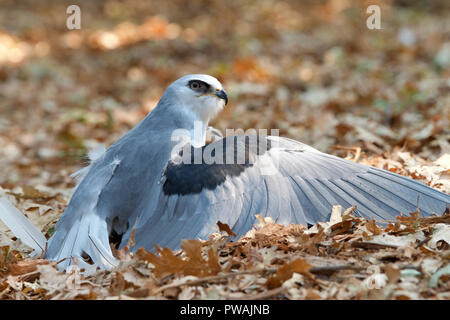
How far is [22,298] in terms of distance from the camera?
339cm

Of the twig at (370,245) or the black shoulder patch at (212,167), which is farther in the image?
the black shoulder patch at (212,167)

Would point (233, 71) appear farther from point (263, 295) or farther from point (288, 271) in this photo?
point (263, 295)

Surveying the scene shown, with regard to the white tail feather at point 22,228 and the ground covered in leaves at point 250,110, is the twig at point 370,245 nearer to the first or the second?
the ground covered in leaves at point 250,110

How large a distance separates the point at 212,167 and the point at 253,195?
13.9 inches

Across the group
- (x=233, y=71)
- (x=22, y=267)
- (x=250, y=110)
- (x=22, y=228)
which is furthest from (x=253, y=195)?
(x=233, y=71)

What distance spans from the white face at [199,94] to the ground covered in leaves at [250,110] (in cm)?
109

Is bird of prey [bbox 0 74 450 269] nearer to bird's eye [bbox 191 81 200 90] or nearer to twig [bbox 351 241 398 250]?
twig [bbox 351 241 398 250]

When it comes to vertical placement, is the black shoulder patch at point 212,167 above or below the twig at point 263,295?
above

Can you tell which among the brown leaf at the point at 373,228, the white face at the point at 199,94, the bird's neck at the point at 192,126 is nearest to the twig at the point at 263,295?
the brown leaf at the point at 373,228

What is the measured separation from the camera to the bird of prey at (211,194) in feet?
12.1

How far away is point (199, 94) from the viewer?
4.77 meters

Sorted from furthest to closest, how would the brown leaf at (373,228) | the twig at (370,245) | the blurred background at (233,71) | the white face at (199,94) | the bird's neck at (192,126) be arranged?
1. the blurred background at (233,71)
2. the white face at (199,94)
3. the bird's neck at (192,126)
4. the brown leaf at (373,228)
5. the twig at (370,245)
